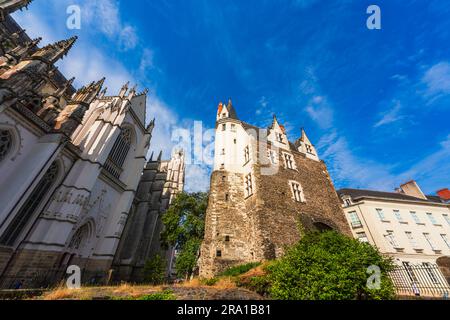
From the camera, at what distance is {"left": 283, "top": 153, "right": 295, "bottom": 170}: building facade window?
71.3ft

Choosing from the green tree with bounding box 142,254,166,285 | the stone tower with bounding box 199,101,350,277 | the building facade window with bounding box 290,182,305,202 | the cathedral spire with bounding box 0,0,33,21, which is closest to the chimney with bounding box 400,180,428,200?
the stone tower with bounding box 199,101,350,277

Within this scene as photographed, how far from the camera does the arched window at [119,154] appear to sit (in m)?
21.0

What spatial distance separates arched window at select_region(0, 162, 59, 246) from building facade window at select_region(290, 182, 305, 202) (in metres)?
21.0

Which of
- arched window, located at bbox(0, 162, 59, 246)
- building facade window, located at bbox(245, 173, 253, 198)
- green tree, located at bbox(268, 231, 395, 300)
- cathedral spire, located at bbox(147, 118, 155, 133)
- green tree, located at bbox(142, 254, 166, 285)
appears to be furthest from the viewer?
cathedral spire, located at bbox(147, 118, 155, 133)

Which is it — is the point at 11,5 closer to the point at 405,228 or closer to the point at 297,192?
the point at 297,192

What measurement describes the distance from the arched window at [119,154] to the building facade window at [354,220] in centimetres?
2897

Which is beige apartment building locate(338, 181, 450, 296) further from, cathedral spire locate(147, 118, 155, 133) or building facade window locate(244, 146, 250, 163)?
cathedral spire locate(147, 118, 155, 133)

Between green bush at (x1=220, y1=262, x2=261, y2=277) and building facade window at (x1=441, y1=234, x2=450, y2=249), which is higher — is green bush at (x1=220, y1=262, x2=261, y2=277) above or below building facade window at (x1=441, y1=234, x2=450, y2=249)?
below

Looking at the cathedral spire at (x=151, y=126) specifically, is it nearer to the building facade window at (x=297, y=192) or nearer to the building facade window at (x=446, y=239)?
the building facade window at (x=297, y=192)

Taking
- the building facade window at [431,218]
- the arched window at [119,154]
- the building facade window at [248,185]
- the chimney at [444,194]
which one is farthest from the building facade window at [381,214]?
the arched window at [119,154]

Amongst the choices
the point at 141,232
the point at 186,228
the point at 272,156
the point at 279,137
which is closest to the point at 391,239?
the point at 272,156

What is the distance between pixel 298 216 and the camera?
682 inches

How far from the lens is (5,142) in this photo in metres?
12.0
